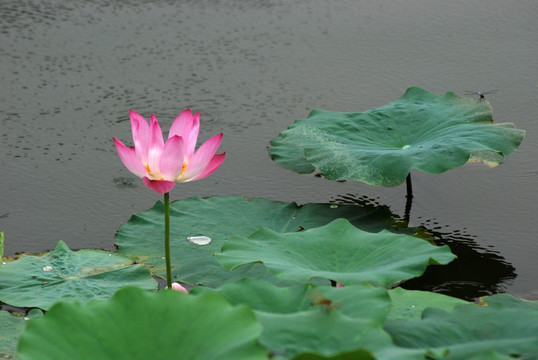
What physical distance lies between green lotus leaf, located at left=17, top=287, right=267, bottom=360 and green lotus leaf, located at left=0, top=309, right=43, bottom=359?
1.14 feet

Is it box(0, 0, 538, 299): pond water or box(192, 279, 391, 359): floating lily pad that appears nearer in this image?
box(192, 279, 391, 359): floating lily pad

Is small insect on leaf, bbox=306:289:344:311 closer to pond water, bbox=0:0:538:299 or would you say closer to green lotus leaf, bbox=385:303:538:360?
green lotus leaf, bbox=385:303:538:360

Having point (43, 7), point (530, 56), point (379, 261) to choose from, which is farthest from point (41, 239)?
point (530, 56)

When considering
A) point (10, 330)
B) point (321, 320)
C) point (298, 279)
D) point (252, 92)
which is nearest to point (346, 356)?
point (321, 320)

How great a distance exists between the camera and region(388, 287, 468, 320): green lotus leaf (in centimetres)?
132

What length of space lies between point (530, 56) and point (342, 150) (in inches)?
43.5

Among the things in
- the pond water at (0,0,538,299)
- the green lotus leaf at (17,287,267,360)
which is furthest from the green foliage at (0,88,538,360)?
the pond water at (0,0,538,299)

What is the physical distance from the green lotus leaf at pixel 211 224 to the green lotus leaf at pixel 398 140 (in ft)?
0.36

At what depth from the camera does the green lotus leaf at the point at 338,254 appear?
1225mm

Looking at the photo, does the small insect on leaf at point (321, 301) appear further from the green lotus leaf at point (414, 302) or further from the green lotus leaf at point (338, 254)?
the green lotus leaf at point (414, 302)

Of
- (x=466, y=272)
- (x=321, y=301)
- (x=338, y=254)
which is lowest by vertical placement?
(x=466, y=272)

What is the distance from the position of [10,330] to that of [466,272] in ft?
2.94

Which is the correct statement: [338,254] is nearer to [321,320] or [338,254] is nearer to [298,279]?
[298,279]

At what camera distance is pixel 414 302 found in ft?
4.49
